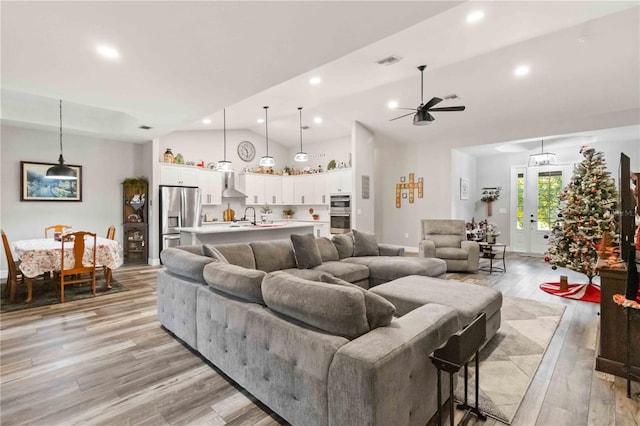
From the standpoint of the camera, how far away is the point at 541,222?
26.8ft

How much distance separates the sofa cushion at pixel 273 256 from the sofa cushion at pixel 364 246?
3.77ft

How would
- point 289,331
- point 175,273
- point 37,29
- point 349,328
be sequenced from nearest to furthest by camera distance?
point 349,328
point 289,331
point 37,29
point 175,273

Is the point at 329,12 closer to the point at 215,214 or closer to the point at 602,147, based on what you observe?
the point at 215,214

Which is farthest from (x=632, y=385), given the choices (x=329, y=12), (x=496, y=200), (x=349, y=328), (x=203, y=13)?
(x=496, y=200)

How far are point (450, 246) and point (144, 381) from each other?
5.52 meters

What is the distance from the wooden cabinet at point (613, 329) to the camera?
2393 millimetres

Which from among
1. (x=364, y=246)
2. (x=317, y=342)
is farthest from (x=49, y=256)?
(x=317, y=342)

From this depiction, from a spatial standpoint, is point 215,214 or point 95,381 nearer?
point 95,381

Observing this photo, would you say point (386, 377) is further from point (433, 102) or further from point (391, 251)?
point (433, 102)

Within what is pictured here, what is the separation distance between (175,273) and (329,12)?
2741 mm

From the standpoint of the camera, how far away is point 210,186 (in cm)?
803

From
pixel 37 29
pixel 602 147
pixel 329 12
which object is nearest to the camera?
pixel 329 12

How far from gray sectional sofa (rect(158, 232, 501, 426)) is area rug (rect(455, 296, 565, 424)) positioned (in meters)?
0.49

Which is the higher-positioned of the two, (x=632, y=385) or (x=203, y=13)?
(x=203, y=13)
